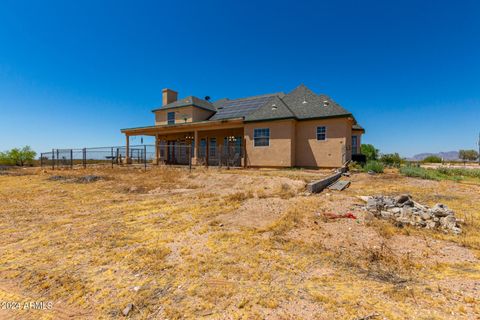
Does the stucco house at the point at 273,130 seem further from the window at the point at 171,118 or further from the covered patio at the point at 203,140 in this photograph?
the window at the point at 171,118

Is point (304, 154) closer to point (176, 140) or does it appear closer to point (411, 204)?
point (411, 204)

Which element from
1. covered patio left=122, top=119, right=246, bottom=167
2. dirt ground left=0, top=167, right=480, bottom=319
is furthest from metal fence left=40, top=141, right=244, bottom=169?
dirt ground left=0, top=167, right=480, bottom=319

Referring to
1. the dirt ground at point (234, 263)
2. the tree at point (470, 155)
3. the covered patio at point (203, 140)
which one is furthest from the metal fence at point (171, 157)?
the tree at point (470, 155)

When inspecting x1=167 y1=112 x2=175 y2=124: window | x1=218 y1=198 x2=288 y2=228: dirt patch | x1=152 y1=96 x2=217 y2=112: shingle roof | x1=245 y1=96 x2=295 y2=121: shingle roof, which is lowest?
x1=218 y1=198 x2=288 y2=228: dirt patch

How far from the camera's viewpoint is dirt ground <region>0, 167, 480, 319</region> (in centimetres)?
258

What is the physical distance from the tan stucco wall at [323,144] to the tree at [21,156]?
33.0 m

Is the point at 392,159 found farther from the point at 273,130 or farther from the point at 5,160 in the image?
the point at 5,160

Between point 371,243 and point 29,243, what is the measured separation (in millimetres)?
6970

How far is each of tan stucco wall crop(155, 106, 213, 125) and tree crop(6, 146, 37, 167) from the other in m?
18.5

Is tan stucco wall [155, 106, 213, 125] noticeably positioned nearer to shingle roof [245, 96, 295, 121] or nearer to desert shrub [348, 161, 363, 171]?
shingle roof [245, 96, 295, 121]

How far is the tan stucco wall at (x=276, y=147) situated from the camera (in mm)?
16016

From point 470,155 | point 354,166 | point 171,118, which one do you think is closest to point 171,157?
Answer: point 171,118

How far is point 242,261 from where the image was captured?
3645 mm

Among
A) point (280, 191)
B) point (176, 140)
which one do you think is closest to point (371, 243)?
point (280, 191)
